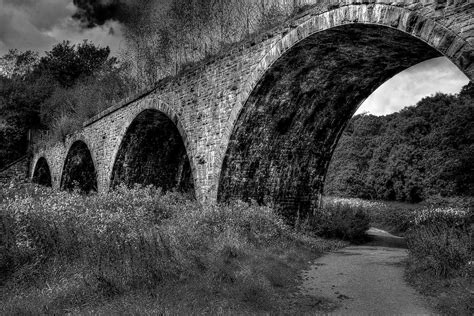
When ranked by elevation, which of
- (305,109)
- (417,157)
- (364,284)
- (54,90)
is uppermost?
(54,90)

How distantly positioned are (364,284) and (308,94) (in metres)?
4.98

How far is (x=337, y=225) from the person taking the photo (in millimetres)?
10828

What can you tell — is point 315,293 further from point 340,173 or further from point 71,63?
point 71,63

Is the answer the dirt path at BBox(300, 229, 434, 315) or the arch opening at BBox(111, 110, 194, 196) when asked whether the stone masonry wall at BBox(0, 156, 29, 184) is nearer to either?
the arch opening at BBox(111, 110, 194, 196)

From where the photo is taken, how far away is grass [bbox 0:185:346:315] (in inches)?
168

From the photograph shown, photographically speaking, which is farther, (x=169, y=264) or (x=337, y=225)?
(x=337, y=225)

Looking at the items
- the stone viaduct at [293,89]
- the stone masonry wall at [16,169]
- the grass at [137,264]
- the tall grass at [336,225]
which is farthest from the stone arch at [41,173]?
the tall grass at [336,225]

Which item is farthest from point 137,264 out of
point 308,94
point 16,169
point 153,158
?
point 16,169

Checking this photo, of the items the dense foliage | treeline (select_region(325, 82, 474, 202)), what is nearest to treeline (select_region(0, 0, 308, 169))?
the dense foliage

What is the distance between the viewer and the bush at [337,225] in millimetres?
10781

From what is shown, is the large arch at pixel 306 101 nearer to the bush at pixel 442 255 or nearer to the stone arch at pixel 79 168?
the bush at pixel 442 255

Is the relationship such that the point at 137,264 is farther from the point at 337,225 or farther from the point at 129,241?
the point at 337,225

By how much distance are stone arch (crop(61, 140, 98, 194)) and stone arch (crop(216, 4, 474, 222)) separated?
13530 millimetres

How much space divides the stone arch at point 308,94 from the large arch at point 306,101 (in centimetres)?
2
